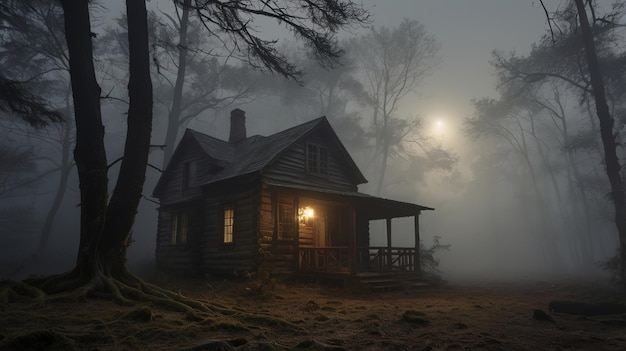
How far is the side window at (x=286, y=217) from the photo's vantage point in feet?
50.9

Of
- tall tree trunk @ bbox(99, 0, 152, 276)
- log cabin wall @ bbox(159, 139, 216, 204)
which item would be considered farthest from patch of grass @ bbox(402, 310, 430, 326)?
log cabin wall @ bbox(159, 139, 216, 204)

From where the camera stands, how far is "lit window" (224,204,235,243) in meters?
16.1

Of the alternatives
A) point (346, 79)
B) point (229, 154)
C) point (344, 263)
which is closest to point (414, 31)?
point (346, 79)

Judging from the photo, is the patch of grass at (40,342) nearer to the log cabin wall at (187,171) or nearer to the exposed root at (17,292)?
the exposed root at (17,292)

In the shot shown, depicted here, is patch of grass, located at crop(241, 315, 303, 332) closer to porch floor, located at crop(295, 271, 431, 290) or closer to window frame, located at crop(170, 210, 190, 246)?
porch floor, located at crop(295, 271, 431, 290)

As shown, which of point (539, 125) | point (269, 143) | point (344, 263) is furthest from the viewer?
point (539, 125)

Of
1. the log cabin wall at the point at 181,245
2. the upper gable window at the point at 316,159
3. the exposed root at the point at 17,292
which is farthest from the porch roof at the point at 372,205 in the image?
the exposed root at the point at 17,292

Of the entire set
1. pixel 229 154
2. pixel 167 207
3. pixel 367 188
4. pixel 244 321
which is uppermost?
pixel 367 188

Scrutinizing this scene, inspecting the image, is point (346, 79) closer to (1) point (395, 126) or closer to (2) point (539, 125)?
(1) point (395, 126)

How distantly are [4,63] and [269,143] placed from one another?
55.1 feet

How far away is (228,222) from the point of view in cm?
1631

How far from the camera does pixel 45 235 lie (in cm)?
2538

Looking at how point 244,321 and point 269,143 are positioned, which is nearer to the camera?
point 244,321

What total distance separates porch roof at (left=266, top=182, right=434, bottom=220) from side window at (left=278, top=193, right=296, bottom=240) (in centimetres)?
79
